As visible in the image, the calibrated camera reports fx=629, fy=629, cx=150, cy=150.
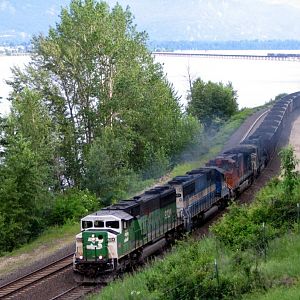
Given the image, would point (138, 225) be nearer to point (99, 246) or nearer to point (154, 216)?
point (154, 216)

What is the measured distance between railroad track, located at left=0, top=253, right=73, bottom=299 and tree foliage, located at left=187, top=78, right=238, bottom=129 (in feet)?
177

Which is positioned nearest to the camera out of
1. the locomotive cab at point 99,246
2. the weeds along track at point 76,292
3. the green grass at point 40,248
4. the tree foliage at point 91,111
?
the weeds along track at point 76,292

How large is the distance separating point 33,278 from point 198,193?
9.04 meters

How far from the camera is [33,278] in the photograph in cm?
2269

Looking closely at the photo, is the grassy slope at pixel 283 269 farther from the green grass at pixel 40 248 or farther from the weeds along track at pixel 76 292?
the green grass at pixel 40 248

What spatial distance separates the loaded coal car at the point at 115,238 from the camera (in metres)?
21.0

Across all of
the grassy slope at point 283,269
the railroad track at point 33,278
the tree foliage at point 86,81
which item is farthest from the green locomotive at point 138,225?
the tree foliage at point 86,81

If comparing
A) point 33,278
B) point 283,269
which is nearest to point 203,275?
point 283,269

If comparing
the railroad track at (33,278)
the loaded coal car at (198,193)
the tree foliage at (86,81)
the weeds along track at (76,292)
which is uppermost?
the tree foliage at (86,81)

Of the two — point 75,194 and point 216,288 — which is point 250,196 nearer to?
point 75,194

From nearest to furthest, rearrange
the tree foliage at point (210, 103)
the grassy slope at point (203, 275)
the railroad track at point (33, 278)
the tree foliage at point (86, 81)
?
1. the grassy slope at point (203, 275)
2. the railroad track at point (33, 278)
3. the tree foliage at point (86, 81)
4. the tree foliage at point (210, 103)

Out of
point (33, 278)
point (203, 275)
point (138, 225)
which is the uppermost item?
point (203, 275)

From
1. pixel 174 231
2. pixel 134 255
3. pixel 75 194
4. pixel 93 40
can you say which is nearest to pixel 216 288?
pixel 134 255

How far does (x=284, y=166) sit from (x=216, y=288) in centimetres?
939
